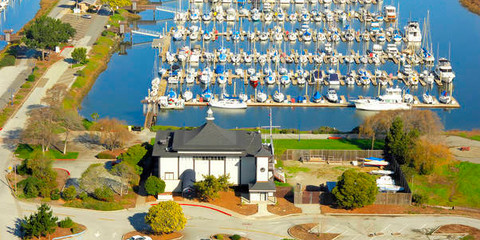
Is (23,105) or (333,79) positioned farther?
(333,79)

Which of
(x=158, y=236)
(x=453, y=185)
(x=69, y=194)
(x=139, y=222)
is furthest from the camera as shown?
(x=453, y=185)

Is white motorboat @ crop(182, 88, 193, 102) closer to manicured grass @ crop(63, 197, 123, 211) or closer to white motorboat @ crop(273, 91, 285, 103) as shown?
white motorboat @ crop(273, 91, 285, 103)

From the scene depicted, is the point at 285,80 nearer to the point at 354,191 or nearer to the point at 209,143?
the point at 209,143

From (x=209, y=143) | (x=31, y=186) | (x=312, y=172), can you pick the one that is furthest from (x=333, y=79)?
(x=31, y=186)

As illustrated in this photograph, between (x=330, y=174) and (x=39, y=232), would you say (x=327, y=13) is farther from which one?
(x=39, y=232)

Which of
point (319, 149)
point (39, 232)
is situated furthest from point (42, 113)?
point (319, 149)

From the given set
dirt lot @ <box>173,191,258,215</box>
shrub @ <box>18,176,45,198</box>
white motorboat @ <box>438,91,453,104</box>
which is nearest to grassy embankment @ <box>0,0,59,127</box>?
shrub @ <box>18,176,45,198</box>
